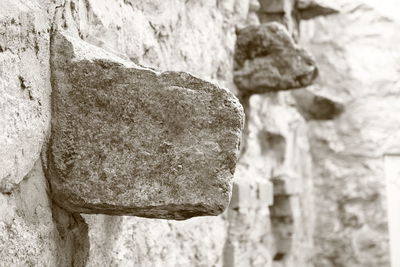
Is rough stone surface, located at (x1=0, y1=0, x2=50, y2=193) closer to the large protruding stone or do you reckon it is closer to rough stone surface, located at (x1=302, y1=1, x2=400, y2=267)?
the large protruding stone

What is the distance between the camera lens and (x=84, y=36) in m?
1.12

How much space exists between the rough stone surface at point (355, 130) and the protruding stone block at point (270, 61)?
1.28m

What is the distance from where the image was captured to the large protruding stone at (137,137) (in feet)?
3.20

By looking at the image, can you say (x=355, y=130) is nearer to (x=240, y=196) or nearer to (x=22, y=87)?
(x=240, y=196)

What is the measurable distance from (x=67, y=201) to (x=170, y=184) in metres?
0.17

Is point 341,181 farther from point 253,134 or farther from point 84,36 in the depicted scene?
point 84,36

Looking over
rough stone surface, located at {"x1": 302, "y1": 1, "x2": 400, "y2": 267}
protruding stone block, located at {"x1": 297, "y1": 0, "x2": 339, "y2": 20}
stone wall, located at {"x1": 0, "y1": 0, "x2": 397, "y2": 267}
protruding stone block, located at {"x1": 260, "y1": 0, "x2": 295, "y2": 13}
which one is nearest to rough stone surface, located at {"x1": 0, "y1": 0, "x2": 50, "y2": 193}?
stone wall, located at {"x1": 0, "y1": 0, "x2": 397, "y2": 267}

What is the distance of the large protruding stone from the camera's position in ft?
3.20

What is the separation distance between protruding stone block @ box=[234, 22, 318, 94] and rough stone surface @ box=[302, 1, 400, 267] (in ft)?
4.20

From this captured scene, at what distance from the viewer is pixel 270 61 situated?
211 centimetres

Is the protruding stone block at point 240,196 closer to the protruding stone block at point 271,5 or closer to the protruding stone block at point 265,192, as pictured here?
the protruding stone block at point 265,192

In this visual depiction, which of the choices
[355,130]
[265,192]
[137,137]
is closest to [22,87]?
[137,137]

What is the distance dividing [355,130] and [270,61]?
1.48 meters

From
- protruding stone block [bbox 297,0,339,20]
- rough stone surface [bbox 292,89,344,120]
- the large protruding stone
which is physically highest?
protruding stone block [bbox 297,0,339,20]
